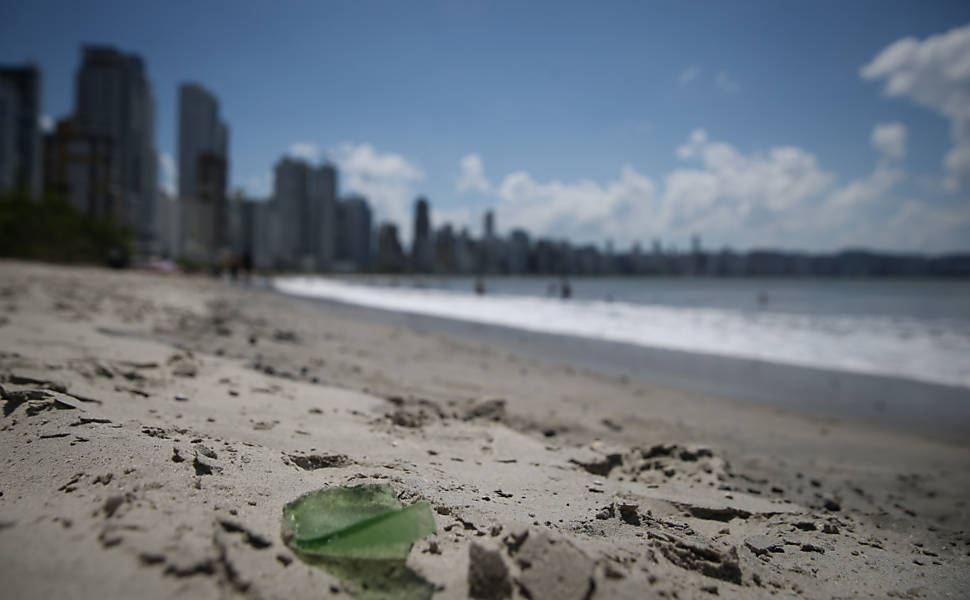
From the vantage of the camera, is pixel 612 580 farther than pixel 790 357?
No

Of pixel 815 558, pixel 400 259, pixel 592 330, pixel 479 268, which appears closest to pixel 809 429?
pixel 815 558

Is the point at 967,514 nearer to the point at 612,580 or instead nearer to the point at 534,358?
the point at 612,580

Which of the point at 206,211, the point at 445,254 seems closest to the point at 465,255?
the point at 445,254

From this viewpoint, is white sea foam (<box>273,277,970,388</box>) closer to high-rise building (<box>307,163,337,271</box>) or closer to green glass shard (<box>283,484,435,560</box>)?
green glass shard (<box>283,484,435,560</box>)

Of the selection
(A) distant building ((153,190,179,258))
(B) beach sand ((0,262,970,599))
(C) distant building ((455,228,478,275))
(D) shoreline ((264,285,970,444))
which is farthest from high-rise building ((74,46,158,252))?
(B) beach sand ((0,262,970,599))

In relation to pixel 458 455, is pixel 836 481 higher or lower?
lower

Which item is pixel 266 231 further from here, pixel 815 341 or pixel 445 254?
pixel 815 341

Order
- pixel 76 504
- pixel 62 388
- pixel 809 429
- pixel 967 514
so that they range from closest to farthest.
A: pixel 76 504 < pixel 62 388 < pixel 967 514 < pixel 809 429
